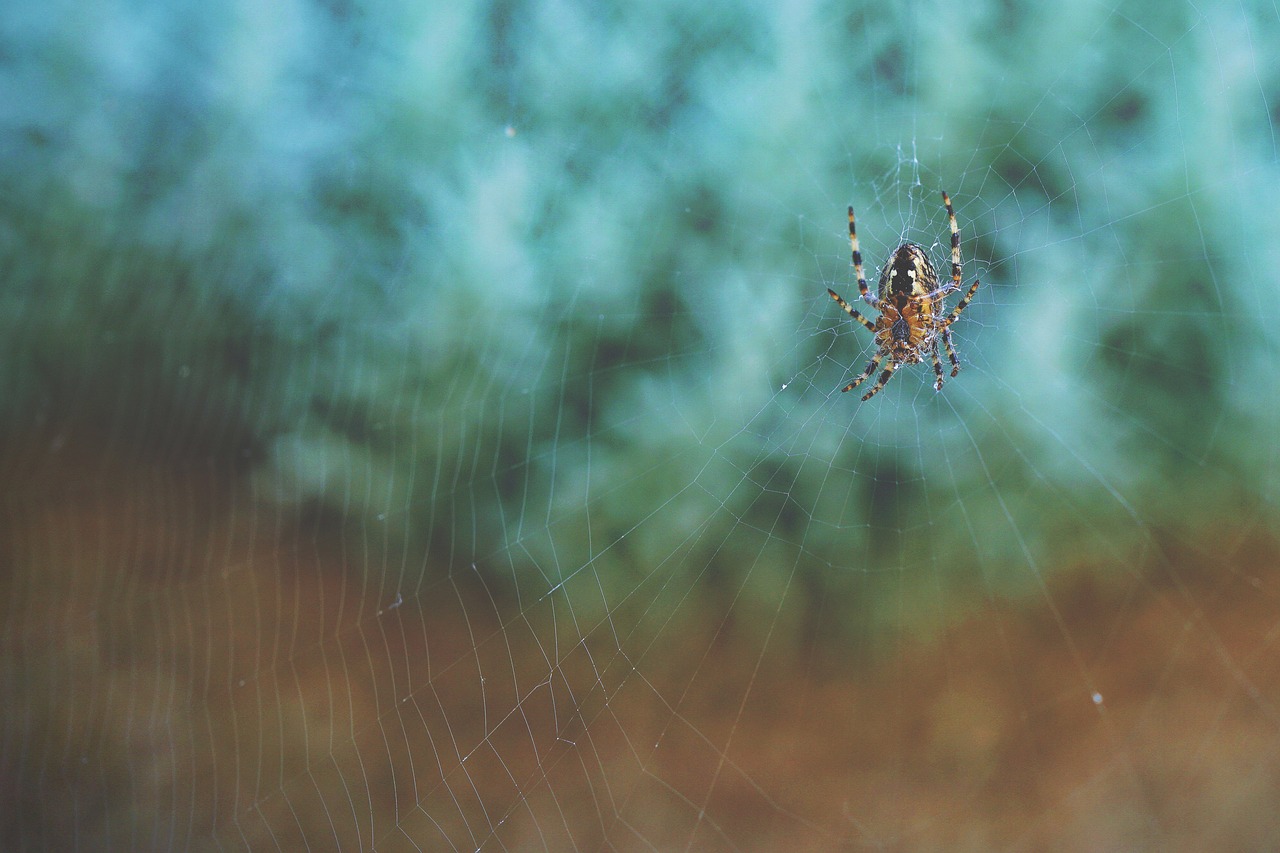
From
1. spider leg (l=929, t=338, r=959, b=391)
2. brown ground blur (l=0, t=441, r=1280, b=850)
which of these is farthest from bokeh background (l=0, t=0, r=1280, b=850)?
spider leg (l=929, t=338, r=959, b=391)

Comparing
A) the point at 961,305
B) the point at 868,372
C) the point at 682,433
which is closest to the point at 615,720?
the point at 682,433

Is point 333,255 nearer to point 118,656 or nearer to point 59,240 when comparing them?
point 59,240

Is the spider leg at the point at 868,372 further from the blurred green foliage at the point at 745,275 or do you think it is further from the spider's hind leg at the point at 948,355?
the spider's hind leg at the point at 948,355

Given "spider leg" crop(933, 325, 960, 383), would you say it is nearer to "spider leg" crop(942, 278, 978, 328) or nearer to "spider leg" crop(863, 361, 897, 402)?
A: "spider leg" crop(942, 278, 978, 328)

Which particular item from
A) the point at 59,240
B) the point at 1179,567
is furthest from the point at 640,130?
the point at 1179,567

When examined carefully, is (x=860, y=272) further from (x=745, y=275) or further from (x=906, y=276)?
(x=745, y=275)
